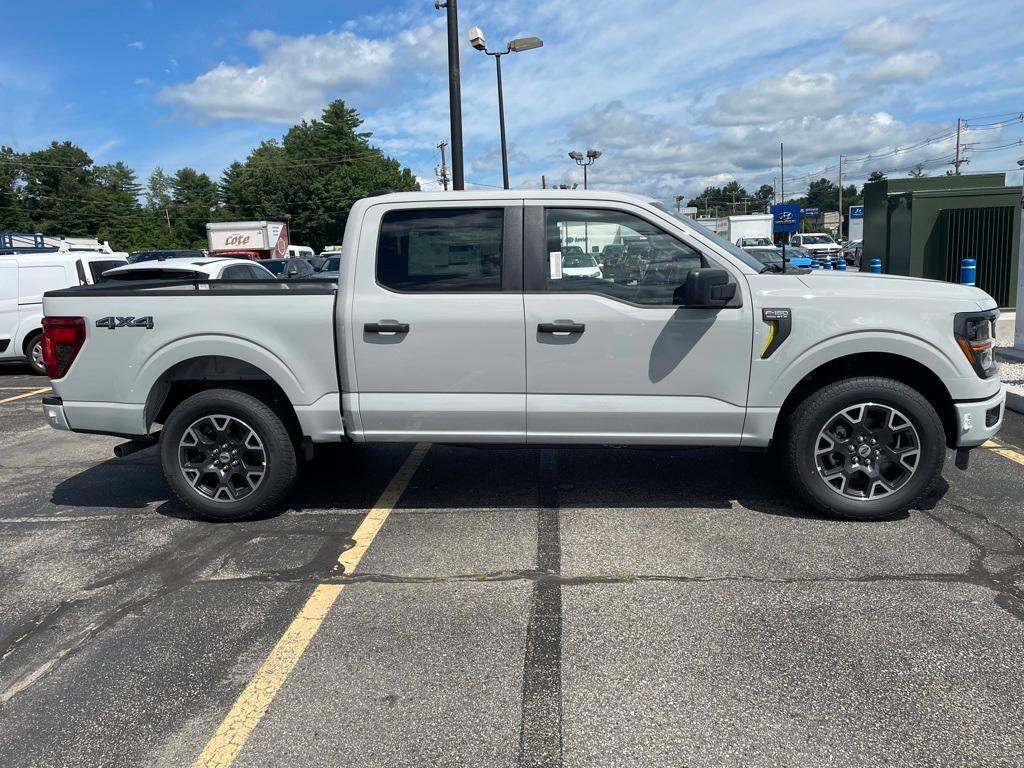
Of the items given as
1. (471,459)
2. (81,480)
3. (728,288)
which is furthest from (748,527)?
(81,480)

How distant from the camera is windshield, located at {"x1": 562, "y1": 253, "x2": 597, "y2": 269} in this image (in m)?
4.59

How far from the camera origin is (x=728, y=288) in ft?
14.1

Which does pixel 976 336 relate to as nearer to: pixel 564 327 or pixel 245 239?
pixel 564 327

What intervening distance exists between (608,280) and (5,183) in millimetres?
89810

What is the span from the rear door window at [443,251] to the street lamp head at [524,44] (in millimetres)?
13910

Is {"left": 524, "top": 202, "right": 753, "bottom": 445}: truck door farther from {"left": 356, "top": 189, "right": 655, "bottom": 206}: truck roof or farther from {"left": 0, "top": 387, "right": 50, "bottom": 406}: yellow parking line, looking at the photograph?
{"left": 0, "top": 387, "right": 50, "bottom": 406}: yellow parking line

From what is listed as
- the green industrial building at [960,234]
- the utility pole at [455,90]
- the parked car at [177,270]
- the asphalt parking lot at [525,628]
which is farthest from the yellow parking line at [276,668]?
the green industrial building at [960,234]

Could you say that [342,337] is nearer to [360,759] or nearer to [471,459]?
[471,459]

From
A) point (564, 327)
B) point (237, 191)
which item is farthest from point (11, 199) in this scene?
point (564, 327)

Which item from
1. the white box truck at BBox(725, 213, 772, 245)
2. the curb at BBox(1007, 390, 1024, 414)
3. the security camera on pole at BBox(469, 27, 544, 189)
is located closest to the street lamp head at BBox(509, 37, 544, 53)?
the security camera on pole at BBox(469, 27, 544, 189)

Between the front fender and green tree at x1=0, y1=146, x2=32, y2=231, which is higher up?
green tree at x1=0, y1=146, x2=32, y2=231

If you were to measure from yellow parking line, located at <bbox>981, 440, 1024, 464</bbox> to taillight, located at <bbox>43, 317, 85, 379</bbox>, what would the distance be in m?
6.26

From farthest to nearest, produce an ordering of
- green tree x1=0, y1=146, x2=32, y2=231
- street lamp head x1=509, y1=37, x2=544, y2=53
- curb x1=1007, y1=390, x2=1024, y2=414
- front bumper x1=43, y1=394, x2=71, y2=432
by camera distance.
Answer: green tree x1=0, y1=146, x2=32, y2=231
street lamp head x1=509, y1=37, x2=544, y2=53
curb x1=1007, y1=390, x2=1024, y2=414
front bumper x1=43, y1=394, x2=71, y2=432

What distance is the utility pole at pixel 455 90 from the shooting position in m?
12.3
